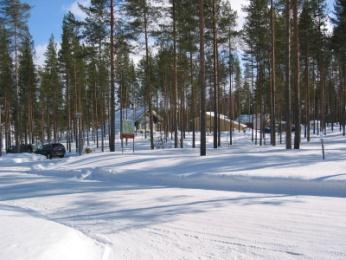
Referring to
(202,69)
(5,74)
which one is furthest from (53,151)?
(202,69)

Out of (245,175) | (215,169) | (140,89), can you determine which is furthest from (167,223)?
(140,89)

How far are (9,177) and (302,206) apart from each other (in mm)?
13935

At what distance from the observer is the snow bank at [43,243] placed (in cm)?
621

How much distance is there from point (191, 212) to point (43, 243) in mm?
3704

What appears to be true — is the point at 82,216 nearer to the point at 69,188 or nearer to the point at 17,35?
the point at 69,188

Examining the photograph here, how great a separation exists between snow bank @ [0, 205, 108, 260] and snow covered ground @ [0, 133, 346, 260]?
1 cm

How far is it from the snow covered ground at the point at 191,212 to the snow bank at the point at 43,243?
0.01m

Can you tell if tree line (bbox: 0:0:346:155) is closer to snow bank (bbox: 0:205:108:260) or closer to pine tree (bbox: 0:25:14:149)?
pine tree (bbox: 0:25:14:149)

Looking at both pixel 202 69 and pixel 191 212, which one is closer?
pixel 191 212

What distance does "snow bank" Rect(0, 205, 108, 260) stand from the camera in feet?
20.4

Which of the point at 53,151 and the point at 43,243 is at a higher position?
the point at 43,243

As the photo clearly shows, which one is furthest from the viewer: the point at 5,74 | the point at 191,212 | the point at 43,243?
the point at 5,74

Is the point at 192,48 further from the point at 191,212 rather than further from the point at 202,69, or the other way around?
the point at 191,212

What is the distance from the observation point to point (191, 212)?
956cm
